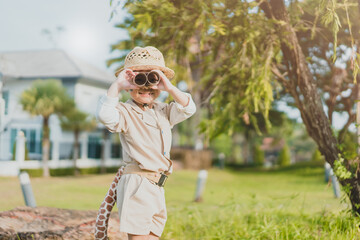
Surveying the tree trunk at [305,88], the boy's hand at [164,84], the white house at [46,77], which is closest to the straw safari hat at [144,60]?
the boy's hand at [164,84]

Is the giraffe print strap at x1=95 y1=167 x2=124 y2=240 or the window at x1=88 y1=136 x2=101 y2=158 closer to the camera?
the giraffe print strap at x1=95 y1=167 x2=124 y2=240

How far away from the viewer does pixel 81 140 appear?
2514 centimetres

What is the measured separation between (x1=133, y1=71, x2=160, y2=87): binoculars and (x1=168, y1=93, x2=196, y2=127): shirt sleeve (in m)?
0.26

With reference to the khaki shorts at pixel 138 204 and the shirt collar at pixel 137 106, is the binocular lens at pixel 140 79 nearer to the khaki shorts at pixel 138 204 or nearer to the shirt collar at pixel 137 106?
the shirt collar at pixel 137 106

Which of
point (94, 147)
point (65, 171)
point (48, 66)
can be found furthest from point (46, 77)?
point (65, 171)

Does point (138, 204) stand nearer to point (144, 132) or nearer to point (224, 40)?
point (144, 132)

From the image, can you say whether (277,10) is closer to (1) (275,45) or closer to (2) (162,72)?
(1) (275,45)

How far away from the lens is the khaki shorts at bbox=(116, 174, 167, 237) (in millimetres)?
2922

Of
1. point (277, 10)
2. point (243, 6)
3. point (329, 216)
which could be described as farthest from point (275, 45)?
point (329, 216)

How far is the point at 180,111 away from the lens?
316 centimetres

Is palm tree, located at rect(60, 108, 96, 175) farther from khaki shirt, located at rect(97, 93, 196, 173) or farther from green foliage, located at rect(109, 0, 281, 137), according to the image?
khaki shirt, located at rect(97, 93, 196, 173)

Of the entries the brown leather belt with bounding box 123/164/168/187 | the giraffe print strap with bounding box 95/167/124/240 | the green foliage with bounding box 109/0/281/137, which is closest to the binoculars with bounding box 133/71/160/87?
the brown leather belt with bounding box 123/164/168/187

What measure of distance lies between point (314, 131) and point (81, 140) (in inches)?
835

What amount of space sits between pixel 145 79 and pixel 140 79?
0.12 feet
